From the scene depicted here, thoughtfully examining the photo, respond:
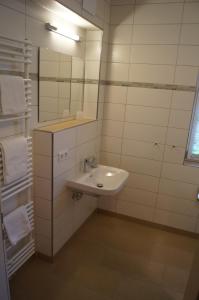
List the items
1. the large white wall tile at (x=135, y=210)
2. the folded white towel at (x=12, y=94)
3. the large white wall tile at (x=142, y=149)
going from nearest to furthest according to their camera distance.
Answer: the folded white towel at (x=12, y=94), the large white wall tile at (x=142, y=149), the large white wall tile at (x=135, y=210)

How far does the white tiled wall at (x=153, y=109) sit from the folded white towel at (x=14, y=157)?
53.5 inches

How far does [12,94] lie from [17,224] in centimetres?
101

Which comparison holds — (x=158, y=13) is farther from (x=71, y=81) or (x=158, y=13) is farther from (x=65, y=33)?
(x=71, y=81)

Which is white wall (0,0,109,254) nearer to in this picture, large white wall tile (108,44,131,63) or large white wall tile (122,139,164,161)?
large white wall tile (108,44,131,63)

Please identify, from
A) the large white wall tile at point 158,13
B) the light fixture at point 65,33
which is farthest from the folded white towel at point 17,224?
the large white wall tile at point 158,13

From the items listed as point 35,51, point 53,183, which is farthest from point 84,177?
point 35,51

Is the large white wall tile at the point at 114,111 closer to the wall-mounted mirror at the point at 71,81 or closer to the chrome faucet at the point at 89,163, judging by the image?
the wall-mounted mirror at the point at 71,81

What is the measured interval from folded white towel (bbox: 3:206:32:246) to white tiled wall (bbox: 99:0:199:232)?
1362 millimetres

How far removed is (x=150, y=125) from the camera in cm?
275

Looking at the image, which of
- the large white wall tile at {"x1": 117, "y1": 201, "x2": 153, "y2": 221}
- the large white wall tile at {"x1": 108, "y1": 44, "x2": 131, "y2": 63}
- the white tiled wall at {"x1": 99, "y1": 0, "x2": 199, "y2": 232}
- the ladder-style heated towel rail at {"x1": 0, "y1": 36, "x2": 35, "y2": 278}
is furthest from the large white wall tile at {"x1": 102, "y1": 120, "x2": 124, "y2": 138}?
the ladder-style heated towel rail at {"x1": 0, "y1": 36, "x2": 35, "y2": 278}

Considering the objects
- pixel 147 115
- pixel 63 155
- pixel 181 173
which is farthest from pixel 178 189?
pixel 63 155

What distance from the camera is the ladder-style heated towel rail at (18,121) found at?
63.7 inches

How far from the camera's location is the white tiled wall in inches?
97.3

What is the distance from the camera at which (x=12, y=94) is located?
1.62m
